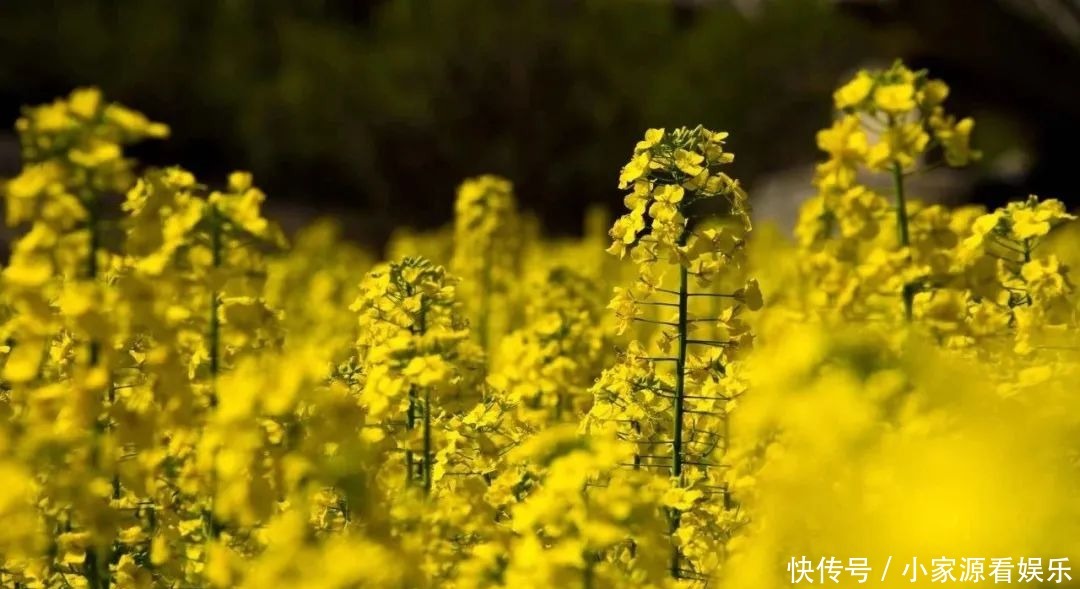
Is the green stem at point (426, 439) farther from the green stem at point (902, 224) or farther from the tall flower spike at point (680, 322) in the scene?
the green stem at point (902, 224)

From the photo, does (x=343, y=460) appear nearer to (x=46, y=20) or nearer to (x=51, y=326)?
(x=51, y=326)

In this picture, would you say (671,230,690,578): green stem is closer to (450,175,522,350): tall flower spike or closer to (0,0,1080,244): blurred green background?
(450,175,522,350): tall flower spike

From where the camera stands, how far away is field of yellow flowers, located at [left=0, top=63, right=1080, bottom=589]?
119 cm

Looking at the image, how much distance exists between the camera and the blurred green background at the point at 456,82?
8.98m

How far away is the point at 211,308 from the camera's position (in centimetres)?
175

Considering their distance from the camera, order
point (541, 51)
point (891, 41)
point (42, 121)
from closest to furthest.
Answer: point (42, 121), point (891, 41), point (541, 51)

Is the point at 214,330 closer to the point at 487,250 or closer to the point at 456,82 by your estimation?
the point at 487,250

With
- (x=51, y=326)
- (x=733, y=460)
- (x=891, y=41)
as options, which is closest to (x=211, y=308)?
(x=51, y=326)

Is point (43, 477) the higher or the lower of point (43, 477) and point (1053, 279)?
the lower

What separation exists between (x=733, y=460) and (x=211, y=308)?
0.90m

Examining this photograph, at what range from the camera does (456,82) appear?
9031 millimetres

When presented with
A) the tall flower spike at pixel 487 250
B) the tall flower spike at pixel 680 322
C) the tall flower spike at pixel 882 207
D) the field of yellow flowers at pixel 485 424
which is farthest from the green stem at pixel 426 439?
the tall flower spike at pixel 487 250

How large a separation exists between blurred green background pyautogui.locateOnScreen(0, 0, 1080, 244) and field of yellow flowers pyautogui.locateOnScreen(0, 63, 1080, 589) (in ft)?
22.6

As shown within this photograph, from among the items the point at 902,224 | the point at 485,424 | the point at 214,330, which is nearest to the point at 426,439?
the point at 485,424
